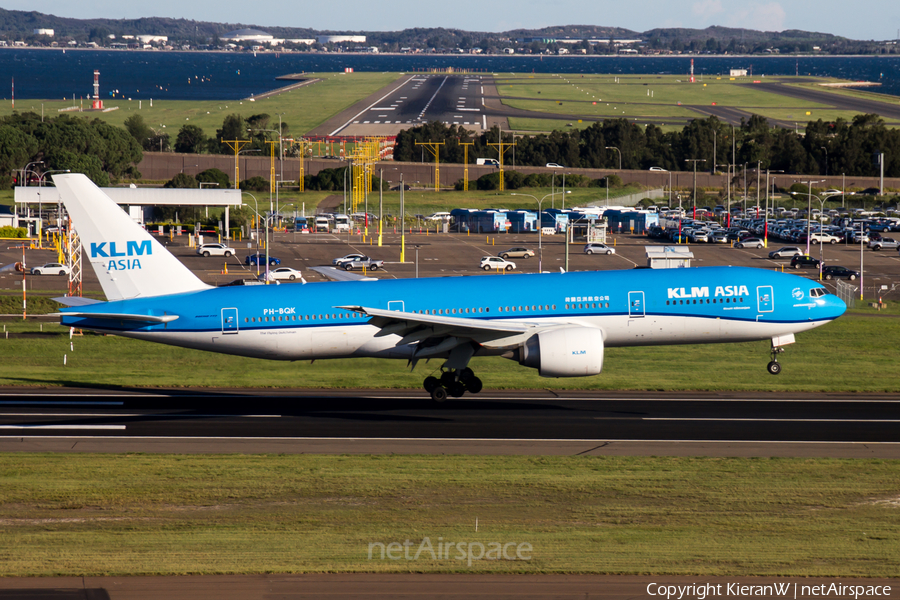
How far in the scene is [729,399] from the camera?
44.9 meters

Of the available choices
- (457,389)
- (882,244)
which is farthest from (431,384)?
(882,244)

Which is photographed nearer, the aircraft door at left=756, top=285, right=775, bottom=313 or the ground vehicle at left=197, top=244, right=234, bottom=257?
the aircraft door at left=756, top=285, right=775, bottom=313

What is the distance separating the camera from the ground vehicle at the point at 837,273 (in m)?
108

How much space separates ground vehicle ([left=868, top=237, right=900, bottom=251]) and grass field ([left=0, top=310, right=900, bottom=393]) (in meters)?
80.6

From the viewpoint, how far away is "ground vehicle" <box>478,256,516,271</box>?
4656 inches

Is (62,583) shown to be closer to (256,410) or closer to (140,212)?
(256,410)

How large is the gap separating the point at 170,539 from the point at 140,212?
13900 cm

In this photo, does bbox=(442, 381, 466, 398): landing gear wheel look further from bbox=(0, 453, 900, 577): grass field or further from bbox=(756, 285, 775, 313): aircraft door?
bbox=(756, 285, 775, 313): aircraft door

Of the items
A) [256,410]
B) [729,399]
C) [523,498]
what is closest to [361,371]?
[256,410]

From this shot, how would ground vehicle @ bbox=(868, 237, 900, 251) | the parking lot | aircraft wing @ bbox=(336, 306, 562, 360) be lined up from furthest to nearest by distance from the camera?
1. ground vehicle @ bbox=(868, 237, 900, 251)
2. the parking lot
3. aircraft wing @ bbox=(336, 306, 562, 360)

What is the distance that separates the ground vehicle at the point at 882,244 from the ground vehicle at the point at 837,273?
101 feet

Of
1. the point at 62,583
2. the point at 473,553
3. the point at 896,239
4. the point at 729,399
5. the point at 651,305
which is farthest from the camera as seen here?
the point at 896,239

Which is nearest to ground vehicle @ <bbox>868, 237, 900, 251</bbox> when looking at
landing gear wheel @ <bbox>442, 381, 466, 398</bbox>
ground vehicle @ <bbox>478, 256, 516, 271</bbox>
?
ground vehicle @ <bbox>478, 256, 516, 271</bbox>

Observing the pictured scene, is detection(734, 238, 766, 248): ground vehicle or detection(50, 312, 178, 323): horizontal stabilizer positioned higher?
detection(50, 312, 178, 323): horizontal stabilizer
